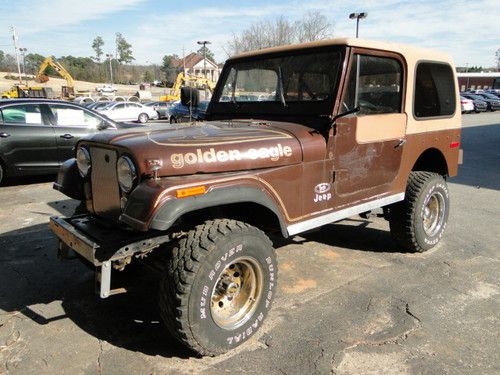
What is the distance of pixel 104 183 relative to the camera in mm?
3027

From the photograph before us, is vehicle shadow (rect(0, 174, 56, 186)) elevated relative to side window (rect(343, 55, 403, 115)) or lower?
lower

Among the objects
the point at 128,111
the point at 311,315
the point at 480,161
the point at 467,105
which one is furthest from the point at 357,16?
the point at 311,315

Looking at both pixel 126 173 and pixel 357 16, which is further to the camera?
pixel 357 16

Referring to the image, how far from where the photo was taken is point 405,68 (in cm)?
409

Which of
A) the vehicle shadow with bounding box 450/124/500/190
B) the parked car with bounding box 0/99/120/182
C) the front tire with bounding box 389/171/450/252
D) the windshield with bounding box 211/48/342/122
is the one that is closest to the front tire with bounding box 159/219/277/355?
the windshield with bounding box 211/48/342/122

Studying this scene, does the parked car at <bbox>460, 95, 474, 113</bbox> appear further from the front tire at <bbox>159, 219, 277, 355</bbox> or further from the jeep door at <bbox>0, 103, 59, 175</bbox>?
the front tire at <bbox>159, 219, 277, 355</bbox>

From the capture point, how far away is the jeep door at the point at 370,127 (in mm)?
3539

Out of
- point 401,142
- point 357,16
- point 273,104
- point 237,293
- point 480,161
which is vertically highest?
point 357,16

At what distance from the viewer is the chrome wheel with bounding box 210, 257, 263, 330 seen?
115 inches

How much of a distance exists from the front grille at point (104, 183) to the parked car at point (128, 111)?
76.7 feet

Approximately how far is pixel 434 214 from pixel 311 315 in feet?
7.63

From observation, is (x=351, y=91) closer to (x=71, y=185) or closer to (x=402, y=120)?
(x=402, y=120)

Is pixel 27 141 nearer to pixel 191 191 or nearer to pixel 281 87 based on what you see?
pixel 281 87

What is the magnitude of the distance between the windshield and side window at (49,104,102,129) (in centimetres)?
494
